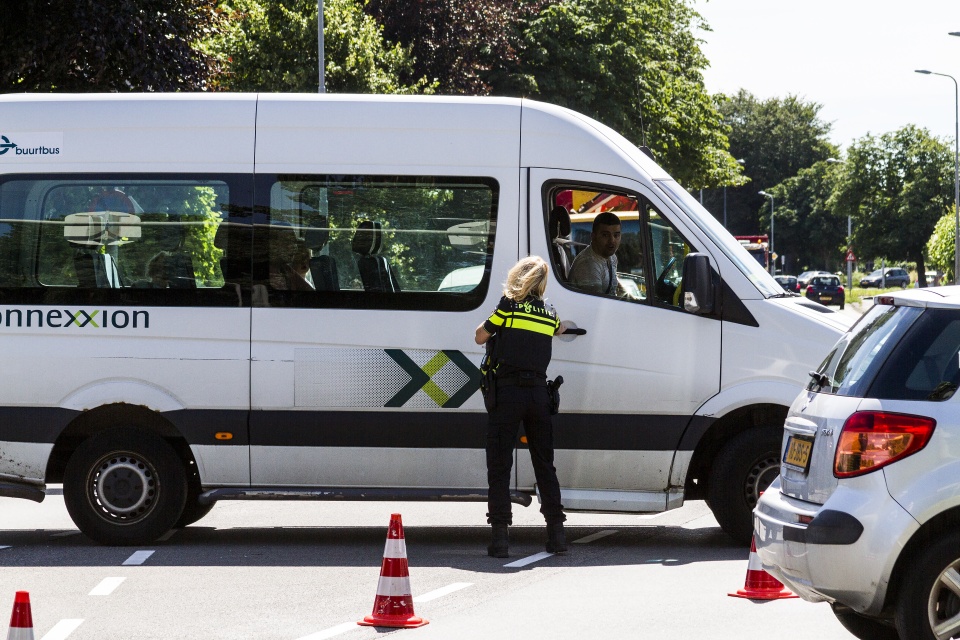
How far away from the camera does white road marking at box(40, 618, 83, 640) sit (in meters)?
6.33

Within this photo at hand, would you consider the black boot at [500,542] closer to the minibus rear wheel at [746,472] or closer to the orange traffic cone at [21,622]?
the minibus rear wheel at [746,472]

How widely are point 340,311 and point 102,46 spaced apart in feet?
35.9

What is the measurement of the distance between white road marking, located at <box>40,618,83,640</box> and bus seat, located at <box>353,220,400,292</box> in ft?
9.66

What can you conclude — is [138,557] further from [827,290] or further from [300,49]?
[827,290]

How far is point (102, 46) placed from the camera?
1834 cm

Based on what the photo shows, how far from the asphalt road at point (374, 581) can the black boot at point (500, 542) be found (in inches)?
4.4

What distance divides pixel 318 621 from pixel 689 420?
3.03m

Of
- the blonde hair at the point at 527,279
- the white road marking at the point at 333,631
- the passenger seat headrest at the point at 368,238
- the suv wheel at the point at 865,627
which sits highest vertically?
the passenger seat headrest at the point at 368,238

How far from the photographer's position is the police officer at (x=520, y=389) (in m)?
8.23

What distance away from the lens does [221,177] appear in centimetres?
893

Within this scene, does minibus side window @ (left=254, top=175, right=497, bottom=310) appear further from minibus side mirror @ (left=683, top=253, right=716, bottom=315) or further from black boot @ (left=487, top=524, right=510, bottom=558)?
black boot @ (left=487, top=524, right=510, bottom=558)

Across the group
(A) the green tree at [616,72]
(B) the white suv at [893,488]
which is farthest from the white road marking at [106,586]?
(A) the green tree at [616,72]

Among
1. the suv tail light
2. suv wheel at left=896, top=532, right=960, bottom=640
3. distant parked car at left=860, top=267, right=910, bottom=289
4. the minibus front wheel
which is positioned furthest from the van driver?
distant parked car at left=860, top=267, right=910, bottom=289

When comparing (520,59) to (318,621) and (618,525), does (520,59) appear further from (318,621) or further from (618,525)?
(318,621)
